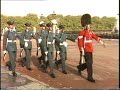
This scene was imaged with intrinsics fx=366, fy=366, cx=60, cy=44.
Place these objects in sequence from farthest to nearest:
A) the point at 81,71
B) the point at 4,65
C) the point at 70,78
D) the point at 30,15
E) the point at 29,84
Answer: the point at 30,15
the point at 4,65
the point at 81,71
the point at 70,78
the point at 29,84

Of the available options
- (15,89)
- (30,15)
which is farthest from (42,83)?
(30,15)

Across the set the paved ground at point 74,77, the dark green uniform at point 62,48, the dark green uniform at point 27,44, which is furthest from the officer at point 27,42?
the dark green uniform at point 62,48

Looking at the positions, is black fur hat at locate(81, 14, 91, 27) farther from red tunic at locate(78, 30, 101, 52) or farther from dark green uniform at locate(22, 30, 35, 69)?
dark green uniform at locate(22, 30, 35, 69)

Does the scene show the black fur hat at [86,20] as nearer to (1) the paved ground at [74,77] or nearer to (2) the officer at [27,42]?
(1) the paved ground at [74,77]

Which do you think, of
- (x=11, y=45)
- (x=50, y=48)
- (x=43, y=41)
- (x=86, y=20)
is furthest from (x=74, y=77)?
(x=11, y=45)

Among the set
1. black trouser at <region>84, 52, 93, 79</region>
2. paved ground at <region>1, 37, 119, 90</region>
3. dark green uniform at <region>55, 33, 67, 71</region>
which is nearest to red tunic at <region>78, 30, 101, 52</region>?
black trouser at <region>84, 52, 93, 79</region>

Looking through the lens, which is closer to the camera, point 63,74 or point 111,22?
point 63,74

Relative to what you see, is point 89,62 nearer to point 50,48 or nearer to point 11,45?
point 50,48

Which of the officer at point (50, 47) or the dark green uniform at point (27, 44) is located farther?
the dark green uniform at point (27, 44)

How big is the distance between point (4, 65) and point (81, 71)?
10.1ft

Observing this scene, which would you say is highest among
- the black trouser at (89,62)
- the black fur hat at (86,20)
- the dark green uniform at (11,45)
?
the black fur hat at (86,20)

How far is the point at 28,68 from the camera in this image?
13.1 metres

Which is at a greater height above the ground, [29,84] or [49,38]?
[49,38]

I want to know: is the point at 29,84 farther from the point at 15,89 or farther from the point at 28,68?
the point at 28,68
